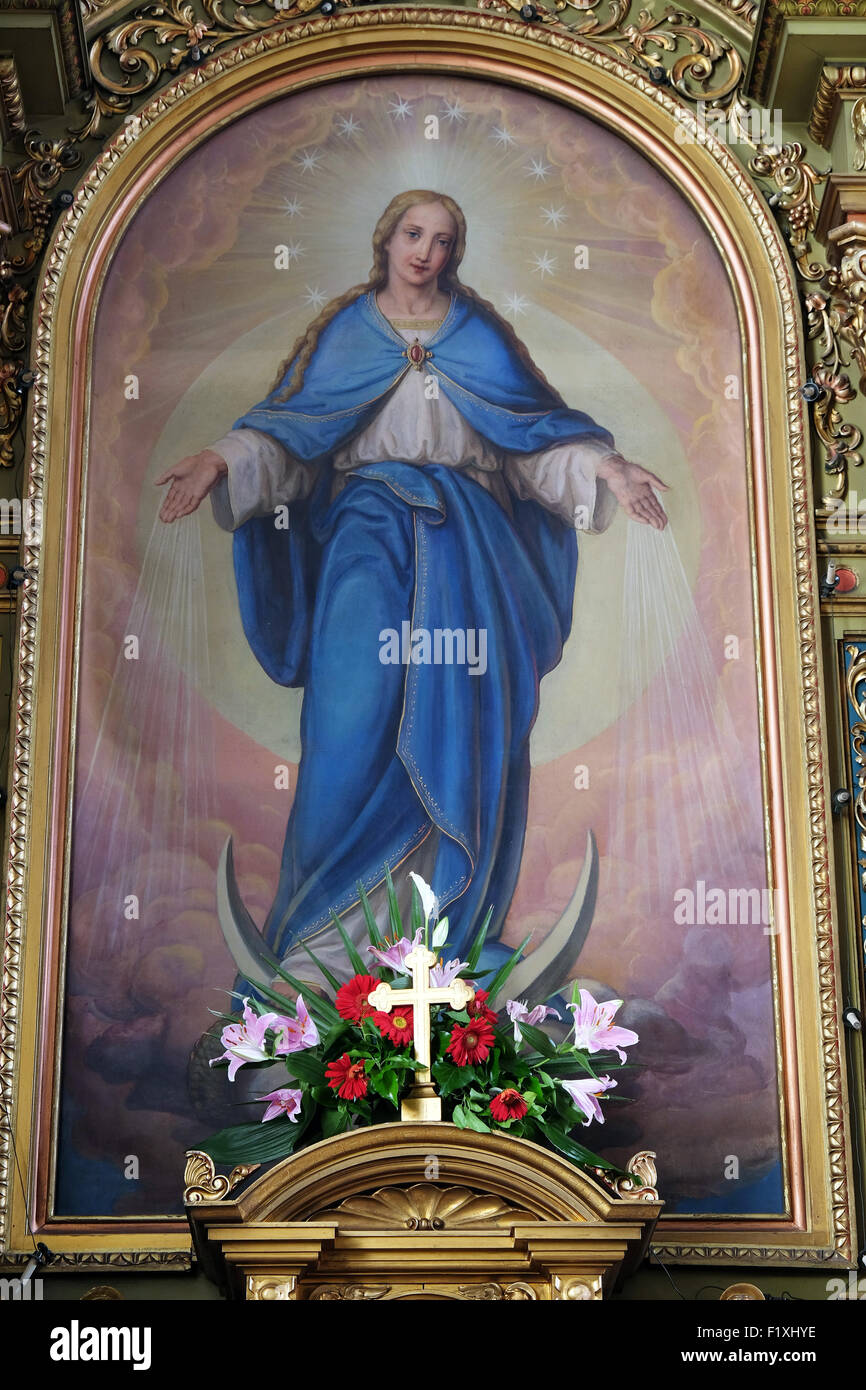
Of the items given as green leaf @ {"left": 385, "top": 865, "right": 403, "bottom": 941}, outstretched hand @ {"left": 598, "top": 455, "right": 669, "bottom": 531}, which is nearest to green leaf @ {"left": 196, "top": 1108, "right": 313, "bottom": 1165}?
green leaf @ {"left": 385, "top": 865, "right": 403, "bottom": 941}

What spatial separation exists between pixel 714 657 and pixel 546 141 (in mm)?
2152

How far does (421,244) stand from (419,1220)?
372cm

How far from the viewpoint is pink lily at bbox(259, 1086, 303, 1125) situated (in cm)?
576

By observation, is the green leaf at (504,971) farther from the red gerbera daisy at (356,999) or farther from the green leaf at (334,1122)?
the green leaf at (334,1122)

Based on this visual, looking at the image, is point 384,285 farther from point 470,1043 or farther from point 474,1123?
point 474,1123

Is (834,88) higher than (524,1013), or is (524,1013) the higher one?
(834,88)

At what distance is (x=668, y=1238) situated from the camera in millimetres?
6156

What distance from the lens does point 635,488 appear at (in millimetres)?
7180

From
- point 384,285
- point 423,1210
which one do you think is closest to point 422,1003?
point 423,1210

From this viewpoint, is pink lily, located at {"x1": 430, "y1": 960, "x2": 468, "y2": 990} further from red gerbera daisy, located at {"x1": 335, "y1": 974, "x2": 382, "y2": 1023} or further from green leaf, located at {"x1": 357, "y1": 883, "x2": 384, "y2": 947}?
green leaf, located at {"x1": 357, "y1": 883, "x2": 384, "y2": 947}

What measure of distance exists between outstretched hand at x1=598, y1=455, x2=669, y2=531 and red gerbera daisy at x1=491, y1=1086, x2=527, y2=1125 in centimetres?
238

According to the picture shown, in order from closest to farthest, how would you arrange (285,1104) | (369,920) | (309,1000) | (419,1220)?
(419,1220) → (285,1104) → (309,1000) → (369,920)
